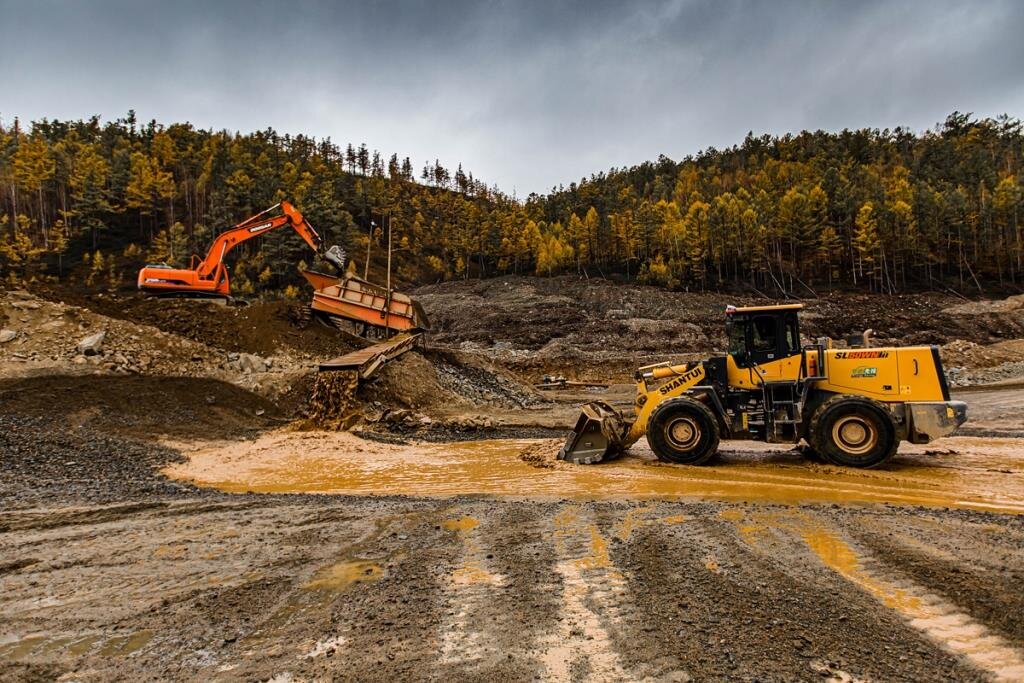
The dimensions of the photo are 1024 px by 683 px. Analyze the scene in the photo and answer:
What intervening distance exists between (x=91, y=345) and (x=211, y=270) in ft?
17.7

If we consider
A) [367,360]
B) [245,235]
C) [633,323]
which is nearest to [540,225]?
[633,323]

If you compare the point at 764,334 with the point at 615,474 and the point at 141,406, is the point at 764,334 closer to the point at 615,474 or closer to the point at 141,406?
the point at 615,474

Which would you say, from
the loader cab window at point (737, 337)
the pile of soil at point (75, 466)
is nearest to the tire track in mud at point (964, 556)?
the loader cab window at point (737, 337)

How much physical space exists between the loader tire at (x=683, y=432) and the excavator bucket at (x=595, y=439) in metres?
0.66

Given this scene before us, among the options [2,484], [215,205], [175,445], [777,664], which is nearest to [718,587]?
[777,664]

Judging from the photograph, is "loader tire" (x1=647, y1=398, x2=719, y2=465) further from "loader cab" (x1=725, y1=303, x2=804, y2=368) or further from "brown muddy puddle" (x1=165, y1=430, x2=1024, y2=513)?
"loader cab" (x1=725, y1=303, x2=804, y2=368)

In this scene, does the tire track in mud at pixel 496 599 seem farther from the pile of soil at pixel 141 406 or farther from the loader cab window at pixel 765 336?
the pile of soil at pixel 141 406

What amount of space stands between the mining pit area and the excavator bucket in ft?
1.13

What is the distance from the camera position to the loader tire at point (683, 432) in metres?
9.30

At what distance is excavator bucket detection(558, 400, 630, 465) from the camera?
9.82m

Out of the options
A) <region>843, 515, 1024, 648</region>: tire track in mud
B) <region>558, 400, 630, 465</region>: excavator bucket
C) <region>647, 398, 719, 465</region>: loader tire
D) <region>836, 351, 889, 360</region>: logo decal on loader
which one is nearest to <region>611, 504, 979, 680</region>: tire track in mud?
<region>843, 515, 1024, 648</region>: tire track in mud

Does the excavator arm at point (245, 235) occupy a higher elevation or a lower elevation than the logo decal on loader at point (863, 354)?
higher

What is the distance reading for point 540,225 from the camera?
3743 inches

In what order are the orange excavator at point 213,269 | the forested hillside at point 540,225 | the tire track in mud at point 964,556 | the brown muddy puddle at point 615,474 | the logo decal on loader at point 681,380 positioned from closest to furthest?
the tire track in mud at point 964,556 < the brown muddy puddle at point 615,474 < the logo decal on loader at point 681,380 < the orange excavator at point 213,269 < the forested hillside at point 540,225
